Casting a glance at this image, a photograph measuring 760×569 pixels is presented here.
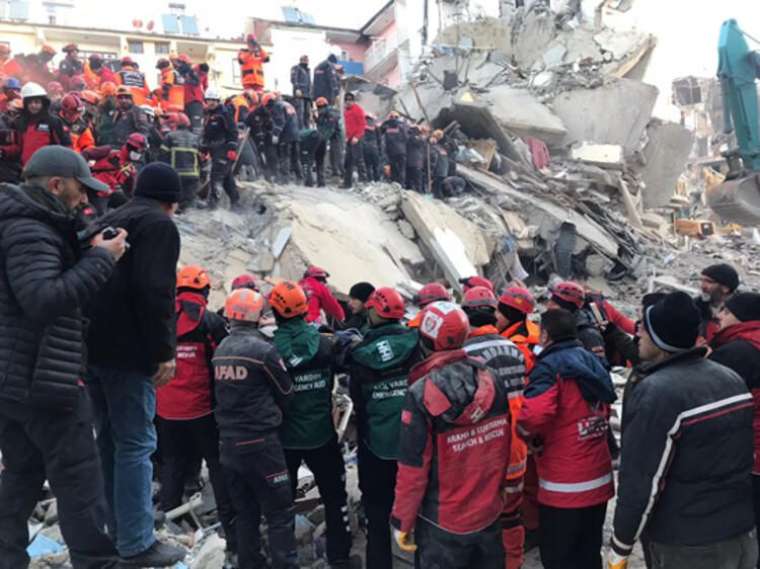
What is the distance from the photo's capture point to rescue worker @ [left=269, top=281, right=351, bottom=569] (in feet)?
13.8

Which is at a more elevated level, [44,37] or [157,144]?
[44,37]

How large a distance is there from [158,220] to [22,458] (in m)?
1.20

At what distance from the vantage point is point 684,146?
24.1 metres

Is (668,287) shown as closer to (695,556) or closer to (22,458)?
(695,556)

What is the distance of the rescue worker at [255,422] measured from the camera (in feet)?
12.8

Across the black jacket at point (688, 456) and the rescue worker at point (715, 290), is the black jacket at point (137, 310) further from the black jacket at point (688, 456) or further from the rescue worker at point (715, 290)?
the rescue worker at point (715, 290)

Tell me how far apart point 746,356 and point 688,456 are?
3.31 feet

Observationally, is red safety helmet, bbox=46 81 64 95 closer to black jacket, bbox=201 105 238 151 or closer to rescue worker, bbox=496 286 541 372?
black jacket, bbox=201 105 238 151

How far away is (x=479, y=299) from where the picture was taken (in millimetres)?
4520

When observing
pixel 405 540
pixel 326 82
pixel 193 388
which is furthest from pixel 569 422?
pixel 326 82

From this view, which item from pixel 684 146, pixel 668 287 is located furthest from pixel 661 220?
pixel 668 287

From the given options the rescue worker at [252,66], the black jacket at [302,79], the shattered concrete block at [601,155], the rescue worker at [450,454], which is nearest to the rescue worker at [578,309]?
the rescue worker at [450,454]

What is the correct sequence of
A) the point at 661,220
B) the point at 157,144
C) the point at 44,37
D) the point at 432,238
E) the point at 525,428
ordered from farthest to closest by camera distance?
the point at 44,37, the point at 661,220, the point at 432,238, the point at 157,144, the point at 525,428

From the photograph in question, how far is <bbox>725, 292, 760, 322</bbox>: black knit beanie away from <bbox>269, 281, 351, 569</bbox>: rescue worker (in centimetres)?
243
